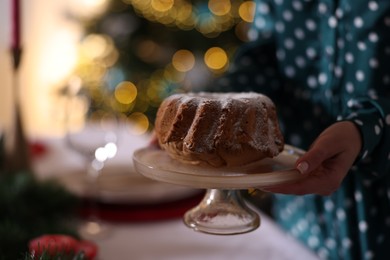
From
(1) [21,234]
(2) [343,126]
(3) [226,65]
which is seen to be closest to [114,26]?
(3) [226,65]

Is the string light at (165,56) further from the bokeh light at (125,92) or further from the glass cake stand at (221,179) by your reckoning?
the glass cake stand at (221,179)

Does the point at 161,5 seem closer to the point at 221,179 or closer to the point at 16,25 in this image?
the point at 16,25

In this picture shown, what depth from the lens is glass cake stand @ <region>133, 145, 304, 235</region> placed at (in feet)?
1.89

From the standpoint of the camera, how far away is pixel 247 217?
68 centimetres

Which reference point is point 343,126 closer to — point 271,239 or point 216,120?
point 216,120

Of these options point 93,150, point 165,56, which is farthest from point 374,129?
point 165,56

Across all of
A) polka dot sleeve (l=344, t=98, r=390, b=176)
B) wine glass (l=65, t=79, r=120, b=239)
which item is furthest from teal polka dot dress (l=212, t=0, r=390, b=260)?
wine glass (l=65, t=79, r=120, b=239)

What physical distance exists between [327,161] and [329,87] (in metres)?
0.33

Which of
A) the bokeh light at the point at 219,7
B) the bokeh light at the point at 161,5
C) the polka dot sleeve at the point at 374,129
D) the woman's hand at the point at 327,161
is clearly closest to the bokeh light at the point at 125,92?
the bokeh light at the point at 161,5

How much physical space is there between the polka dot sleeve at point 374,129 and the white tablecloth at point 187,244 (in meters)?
0.20

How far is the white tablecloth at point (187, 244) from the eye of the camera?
2.88 feet

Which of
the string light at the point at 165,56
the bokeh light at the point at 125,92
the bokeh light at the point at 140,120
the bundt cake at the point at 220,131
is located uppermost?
the bundt cake at the point at 220,131

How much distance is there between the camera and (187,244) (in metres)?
0.92

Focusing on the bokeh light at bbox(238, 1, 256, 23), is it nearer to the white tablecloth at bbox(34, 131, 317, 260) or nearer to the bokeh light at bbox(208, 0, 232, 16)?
the bokeh light at bbox(208, 0, 232, 16)
